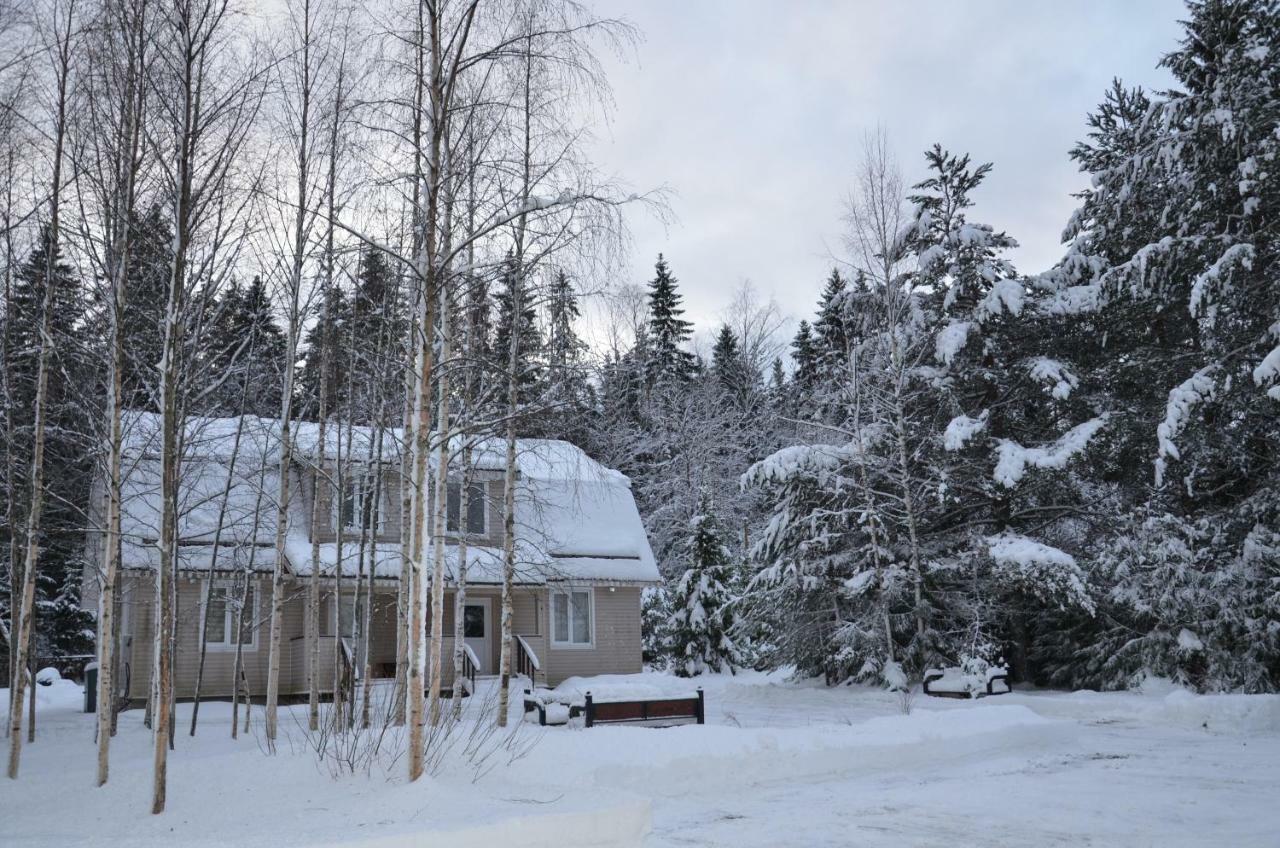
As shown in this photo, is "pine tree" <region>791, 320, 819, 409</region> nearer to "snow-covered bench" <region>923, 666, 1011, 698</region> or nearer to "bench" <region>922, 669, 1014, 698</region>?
"bench" <region>922, 669, 1014, 698</region>

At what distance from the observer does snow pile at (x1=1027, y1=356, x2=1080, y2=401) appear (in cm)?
1955

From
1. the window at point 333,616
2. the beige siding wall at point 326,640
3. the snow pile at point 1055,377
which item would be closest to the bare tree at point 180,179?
the beige siding wall at point 326,640

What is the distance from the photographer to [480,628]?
2402 centimetres

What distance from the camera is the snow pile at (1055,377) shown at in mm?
19547

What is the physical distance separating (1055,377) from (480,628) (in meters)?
14.9

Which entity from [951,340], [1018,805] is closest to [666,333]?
[951,340]

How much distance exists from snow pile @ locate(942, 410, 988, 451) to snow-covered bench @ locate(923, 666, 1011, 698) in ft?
15.2

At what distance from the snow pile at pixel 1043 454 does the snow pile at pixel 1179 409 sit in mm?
2482

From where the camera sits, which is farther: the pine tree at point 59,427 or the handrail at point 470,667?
the handrail at point 470,667

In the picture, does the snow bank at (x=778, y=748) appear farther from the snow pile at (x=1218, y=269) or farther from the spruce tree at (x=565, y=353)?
the snow pile at (x=1218, y=269)

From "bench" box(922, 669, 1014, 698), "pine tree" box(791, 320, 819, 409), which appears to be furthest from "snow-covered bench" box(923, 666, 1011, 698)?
"pine tree" box(791, 320, 819, 409)

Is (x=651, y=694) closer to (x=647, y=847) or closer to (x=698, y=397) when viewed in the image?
(x=647, y=847)

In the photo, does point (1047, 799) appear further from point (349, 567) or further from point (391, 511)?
point (349, 567)

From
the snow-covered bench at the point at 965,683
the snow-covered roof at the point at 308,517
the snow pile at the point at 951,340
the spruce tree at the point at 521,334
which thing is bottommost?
the snow-covered bench at the point at 965,683
